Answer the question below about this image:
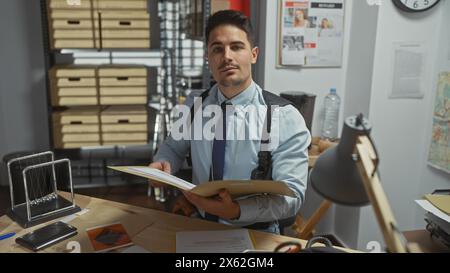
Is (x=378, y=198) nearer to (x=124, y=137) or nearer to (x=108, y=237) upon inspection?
(x=108, y=237)

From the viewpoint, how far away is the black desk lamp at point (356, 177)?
49cm

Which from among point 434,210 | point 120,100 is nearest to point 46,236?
point 434,210

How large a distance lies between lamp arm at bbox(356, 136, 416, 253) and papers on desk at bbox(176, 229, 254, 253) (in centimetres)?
44

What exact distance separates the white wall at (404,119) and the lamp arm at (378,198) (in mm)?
1151

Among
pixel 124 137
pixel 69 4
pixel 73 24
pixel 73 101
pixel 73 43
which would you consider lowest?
pixel 124 137

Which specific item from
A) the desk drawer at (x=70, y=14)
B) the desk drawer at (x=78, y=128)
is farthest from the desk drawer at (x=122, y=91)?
the desk drawer at (x=70, y=14)

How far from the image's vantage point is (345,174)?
0.54 m

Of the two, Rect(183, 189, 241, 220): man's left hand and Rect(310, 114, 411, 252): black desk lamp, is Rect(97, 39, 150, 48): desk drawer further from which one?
Rect(310, 114, 411, 252): black desk lamp

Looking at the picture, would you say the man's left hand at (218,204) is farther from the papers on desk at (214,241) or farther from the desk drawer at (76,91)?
the desk drawer at (76,91)

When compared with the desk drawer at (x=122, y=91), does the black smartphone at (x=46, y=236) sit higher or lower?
lower

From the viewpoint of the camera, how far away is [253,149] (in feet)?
3.87

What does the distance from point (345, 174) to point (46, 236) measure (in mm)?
749

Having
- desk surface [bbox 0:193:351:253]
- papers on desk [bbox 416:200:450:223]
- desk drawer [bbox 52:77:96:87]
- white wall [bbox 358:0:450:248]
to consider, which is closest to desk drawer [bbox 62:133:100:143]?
desk drawer [bbox 52:77:96:87]
